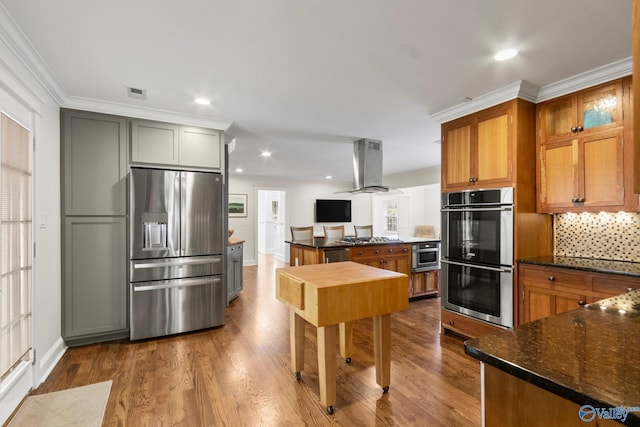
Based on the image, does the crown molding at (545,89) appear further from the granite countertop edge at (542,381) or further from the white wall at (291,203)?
the white wall at (291,203)

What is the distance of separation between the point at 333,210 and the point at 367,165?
4547 mm

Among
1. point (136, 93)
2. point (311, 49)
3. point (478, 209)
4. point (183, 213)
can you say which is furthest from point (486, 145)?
point (136, 93)

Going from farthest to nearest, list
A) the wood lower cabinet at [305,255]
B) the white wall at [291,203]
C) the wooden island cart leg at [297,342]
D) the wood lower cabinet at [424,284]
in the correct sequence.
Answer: the white wall at [291,203], the wood lower cabinet at [424,284], the wood lower cabinet at [305,255], the wooden island cart leg at [297,342]

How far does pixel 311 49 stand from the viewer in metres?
2.11

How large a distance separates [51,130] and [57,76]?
509 mm

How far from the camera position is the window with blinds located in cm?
194

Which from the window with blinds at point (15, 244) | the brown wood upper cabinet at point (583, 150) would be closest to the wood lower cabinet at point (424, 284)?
the brown wood upper cabinet at point (583, 150)

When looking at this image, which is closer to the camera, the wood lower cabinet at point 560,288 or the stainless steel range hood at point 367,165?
the wood lower cabinet at point 560,288

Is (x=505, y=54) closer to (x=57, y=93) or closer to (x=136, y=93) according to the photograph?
(x=136, y=93)

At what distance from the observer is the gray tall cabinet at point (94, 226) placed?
9.75 ft

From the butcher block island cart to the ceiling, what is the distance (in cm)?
158

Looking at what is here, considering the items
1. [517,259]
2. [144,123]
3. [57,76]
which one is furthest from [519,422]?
[144,123]

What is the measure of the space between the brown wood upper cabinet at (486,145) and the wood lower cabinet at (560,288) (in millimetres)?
821

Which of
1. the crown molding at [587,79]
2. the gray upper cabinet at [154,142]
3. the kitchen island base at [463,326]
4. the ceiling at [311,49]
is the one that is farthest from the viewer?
the gray upper cabinet at [154,142]
